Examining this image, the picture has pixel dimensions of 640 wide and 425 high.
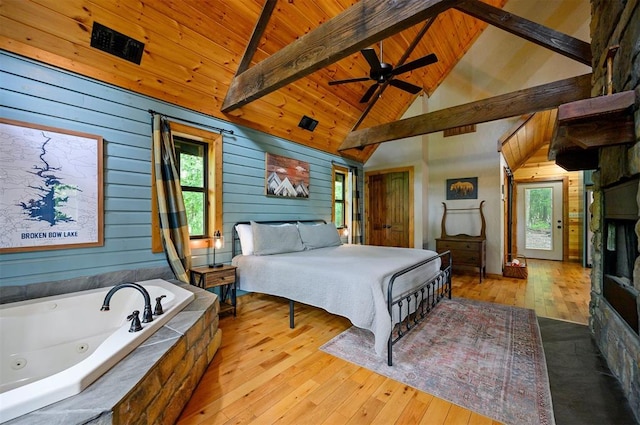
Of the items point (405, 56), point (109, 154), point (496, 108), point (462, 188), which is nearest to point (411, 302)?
point (496, 108)

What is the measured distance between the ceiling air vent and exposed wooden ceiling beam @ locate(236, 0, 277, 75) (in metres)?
1.01

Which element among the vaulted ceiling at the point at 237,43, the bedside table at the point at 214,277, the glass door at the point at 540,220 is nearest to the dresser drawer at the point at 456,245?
the vaulted ceiling at the point at 237,43

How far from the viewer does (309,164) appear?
4.84 meters

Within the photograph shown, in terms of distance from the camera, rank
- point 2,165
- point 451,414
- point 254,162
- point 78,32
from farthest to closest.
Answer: point 254,162 < point 78,32 < point 2,165 < point 451,414

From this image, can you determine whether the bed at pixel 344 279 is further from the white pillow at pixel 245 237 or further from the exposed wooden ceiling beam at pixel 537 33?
A: the exposed wooden ceiling beam at pixel 537 33

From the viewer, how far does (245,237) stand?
3.53 meters

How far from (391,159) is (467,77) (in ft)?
6.78

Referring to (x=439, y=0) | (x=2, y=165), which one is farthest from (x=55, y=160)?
(x=439, y=0)

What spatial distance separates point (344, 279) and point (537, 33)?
3467 millimetres

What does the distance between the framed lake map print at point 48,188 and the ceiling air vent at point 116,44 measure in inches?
31.0

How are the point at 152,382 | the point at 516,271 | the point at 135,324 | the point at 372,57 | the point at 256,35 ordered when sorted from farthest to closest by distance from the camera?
the point at 516,271
the point at 256,35
the point at 372,57
the point at 135,324
the point at 152,382

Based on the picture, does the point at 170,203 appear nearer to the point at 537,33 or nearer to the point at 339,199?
the point at 339,199

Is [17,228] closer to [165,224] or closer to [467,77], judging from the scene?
[165,224]

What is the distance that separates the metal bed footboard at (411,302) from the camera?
6.98ft
